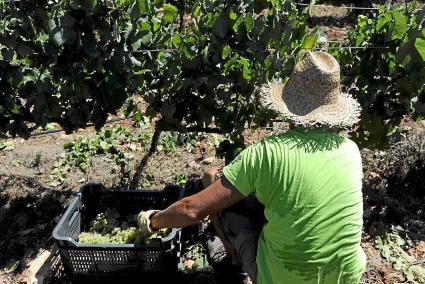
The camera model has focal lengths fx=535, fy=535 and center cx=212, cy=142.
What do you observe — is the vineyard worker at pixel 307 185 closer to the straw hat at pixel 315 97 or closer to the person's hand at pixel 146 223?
the straw hat at pixel 315 97

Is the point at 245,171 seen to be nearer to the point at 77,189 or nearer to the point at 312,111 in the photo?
the point at 312,111

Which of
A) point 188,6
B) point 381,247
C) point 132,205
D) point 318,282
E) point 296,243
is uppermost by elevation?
point 188,6

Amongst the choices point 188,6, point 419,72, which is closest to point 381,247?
point 419,72

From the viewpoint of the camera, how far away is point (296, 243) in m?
2.15

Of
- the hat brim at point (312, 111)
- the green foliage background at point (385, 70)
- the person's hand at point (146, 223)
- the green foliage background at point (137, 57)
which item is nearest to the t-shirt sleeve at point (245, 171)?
the hat brim at point (312, 111)

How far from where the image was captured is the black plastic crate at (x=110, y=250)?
8.98 feet

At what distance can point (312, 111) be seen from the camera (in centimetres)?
216

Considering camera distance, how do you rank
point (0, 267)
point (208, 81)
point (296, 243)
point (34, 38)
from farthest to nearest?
point (0, 267) < point (208, 81) < point (34, 38) < point (296, 243)

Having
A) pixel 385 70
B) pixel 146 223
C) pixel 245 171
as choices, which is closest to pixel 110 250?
pixel 146 223

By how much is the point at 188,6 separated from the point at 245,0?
3.63 ft

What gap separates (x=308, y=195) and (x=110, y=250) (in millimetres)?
1189

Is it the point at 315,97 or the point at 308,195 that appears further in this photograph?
the point at 315,97

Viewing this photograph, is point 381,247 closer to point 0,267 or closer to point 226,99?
point 226,99

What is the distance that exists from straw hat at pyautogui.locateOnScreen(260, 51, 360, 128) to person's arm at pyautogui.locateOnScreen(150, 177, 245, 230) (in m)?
0.38
